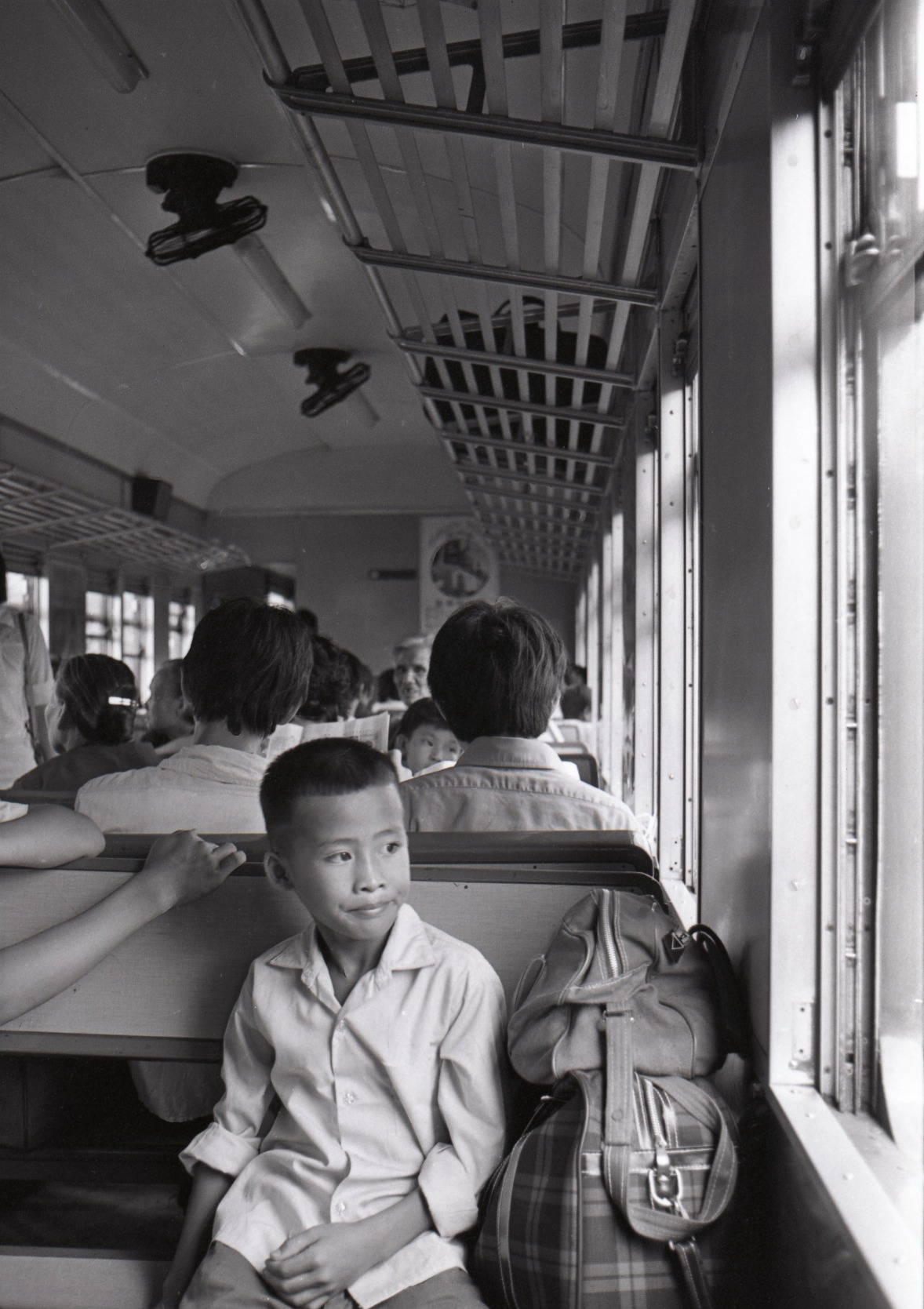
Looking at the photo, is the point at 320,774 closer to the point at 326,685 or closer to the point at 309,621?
the point at 326,685

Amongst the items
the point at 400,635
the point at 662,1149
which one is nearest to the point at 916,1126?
the point at 662,1149

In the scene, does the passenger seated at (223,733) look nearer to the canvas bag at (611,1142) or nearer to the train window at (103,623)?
the canvas bag at (611,1142)

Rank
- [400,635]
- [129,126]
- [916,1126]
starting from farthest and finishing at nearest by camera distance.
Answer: [400,635] < [129,126] < [916,1126]

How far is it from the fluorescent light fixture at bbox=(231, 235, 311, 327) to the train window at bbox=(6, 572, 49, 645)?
3.52 metres

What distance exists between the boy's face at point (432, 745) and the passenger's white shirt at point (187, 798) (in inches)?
59.5

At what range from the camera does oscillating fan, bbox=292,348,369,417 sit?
35.7 feet

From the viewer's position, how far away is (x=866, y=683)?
1.51 m

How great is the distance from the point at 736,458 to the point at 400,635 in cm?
1385

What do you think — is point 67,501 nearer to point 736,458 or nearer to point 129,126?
point 129,126

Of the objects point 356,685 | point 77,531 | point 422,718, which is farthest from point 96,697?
point 77,531

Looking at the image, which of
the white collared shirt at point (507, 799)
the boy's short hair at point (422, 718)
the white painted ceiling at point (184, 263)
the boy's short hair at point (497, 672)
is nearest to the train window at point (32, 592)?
the white painted ceiling at point (184, 263)

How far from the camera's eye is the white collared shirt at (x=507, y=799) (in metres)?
2.46

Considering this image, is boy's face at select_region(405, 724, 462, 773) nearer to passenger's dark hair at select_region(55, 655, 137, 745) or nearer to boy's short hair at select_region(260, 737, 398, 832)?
passenger's dark hair at select_region(55, 655, 137, 745)

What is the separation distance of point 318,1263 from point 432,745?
245 centimetres
